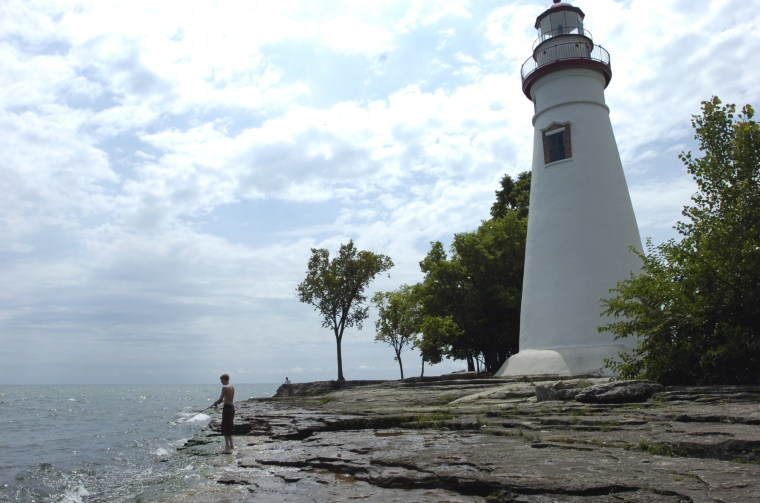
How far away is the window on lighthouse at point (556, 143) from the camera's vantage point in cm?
2145

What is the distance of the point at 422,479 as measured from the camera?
6.25 m

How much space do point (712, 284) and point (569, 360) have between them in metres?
7.10

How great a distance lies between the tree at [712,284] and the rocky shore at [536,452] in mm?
1526

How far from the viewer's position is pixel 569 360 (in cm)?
1897

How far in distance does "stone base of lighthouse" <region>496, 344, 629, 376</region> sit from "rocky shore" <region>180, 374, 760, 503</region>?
6217 mm

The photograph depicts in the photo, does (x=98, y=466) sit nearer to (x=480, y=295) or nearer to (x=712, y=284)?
(x=712, y=284)

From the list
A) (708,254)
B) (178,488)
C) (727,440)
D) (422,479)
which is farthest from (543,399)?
(178,488)

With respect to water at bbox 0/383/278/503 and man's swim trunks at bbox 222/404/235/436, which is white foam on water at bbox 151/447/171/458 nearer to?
water at bbox 0/383/278/503

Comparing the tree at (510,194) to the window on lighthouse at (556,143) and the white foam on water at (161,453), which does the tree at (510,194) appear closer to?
the window on lighthouse at (556,143)

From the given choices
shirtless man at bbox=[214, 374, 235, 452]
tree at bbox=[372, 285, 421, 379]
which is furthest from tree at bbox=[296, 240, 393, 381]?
shirtless man at bbox=[214, 374, 235, 452]

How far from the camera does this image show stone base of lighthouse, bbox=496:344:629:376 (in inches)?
727

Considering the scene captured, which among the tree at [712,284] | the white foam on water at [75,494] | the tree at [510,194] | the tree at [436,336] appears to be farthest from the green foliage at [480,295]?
the white foam on water at [75,494]

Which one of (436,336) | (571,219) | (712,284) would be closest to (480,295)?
(436,336)

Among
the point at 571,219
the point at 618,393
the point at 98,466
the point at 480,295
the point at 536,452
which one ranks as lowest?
the point at 98,466
